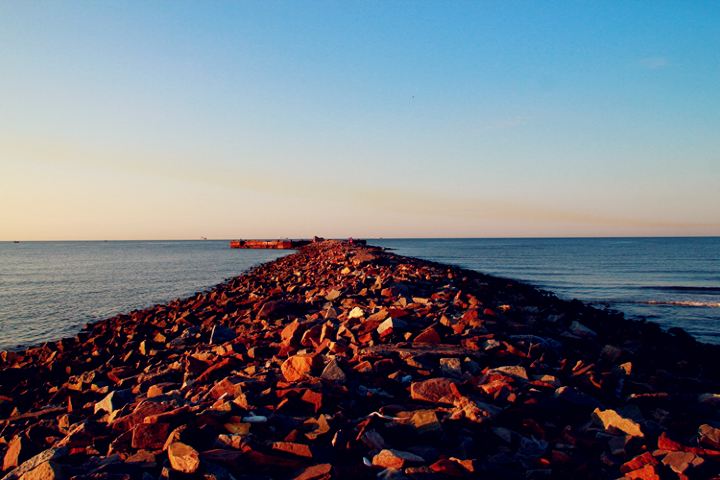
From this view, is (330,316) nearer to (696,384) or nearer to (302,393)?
(302,393)

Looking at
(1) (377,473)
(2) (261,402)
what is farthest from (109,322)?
(1) (377,473)

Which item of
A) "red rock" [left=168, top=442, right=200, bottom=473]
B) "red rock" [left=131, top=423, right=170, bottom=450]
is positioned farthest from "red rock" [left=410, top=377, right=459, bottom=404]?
"red rock" [left=131, top=423, right=170, bottom=450]

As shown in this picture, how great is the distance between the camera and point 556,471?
3111mm

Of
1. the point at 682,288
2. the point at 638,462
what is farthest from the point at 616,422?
the point at 682,288

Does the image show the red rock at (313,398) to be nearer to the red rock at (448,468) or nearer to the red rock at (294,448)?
the red rock at (294,448)

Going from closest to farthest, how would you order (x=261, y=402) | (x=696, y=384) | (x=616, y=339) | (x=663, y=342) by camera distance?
1. (x=261, y=402)
2. (x=696, y=384)
3. (x=616, y=339)
4. (x=663, y=342)

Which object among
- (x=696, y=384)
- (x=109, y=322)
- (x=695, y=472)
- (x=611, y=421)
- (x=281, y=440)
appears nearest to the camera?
(x=695, y=472)

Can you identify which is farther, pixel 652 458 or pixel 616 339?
pixel 616 339

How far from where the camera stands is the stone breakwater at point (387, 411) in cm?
312

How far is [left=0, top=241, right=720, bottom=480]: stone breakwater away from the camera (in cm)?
312

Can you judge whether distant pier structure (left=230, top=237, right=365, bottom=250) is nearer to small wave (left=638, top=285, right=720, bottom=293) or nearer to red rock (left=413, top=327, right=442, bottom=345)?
small wave (left=638, top=285, right=720, bottom=293)

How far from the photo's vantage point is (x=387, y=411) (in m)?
3.91

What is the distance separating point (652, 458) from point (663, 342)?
8705 mm

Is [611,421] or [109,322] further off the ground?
[611,421]
